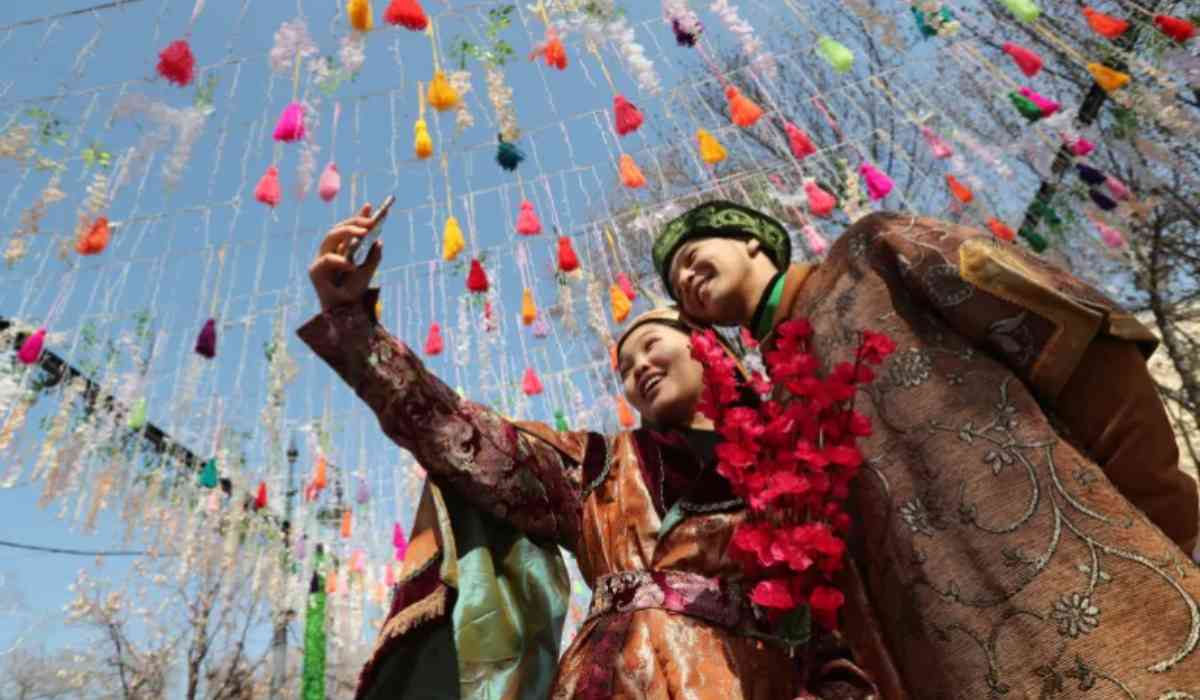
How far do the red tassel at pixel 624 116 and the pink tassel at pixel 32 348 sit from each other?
519 cm

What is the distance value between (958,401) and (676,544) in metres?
0.64

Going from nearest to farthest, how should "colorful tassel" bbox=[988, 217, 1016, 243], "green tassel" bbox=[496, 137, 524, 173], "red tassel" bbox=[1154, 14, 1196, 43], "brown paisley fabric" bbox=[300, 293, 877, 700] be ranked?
"brown paisley fabric" bbox=[300, 293, 877, 700], "red tassel" bbox=[1154, 14, 1196, 43], "green tassel" bbox=[496, 137, 524, 173], "colorful tassel" bbox=[988, 217, 1016, 243]

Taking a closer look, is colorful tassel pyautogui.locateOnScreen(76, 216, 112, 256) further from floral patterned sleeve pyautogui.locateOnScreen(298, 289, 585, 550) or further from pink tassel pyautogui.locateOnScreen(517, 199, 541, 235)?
floral patterned sleeve pyautogui.locateOnScreen(298, 289, 585, 550)

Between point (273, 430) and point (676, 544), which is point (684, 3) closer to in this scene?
point (676, 544)

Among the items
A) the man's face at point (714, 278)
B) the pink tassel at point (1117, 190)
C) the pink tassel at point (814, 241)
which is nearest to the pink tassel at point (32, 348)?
the pink tassel at point (814, 241)

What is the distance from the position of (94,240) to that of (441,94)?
8.90ft

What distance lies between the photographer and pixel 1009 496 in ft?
4.09

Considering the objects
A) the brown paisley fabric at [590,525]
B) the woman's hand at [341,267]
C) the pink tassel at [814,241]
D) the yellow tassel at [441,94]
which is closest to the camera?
the brown paisley fabric at [590,525]

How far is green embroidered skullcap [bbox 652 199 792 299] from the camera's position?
1.90m

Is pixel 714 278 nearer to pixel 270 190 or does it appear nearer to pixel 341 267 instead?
pixel 341 267

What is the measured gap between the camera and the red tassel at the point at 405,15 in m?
4.07

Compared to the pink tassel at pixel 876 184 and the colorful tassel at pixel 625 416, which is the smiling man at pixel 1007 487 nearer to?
the pink tassel at pixel 876 184

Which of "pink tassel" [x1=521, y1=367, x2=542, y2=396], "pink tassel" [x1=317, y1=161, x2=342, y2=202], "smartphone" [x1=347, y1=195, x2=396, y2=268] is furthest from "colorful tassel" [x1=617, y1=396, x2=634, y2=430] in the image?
"smartphone" [x1=347, y1=195, x2=396, y2=268]

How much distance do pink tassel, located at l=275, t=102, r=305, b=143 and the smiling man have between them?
4.26 meters
